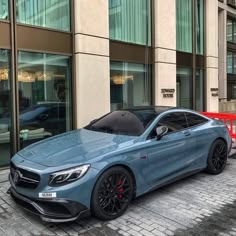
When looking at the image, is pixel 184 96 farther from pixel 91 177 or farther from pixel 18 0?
pixel 91 177

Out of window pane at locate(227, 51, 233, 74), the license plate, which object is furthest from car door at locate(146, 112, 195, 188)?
window pane at locate(227, 51, 233, 74)

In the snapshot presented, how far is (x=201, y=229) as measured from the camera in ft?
12.6

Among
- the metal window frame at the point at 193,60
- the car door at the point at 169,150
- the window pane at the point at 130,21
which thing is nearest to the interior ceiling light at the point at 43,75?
the window pane at the point at 130,21

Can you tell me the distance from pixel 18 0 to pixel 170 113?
4.74m

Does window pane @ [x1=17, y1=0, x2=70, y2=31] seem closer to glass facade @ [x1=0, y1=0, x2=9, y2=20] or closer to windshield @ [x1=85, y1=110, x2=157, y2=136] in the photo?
glass facade @ [x1=0, y1=0, x2=9, y2=20]

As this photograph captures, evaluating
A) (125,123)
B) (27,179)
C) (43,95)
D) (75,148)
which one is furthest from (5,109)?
(27,179)

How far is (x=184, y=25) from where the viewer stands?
12539mm

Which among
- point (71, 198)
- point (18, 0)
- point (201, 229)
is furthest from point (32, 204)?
point (18, 0)

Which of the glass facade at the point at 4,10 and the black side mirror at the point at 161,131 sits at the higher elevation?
the glass facade at the point at 4,10

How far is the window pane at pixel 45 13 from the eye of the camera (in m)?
7.49

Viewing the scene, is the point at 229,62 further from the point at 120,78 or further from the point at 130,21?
the point at 120,78

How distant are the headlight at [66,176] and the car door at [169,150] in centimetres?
123

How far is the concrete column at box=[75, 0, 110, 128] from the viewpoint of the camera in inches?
325

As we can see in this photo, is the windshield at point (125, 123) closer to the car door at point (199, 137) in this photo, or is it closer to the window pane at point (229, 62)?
the car door at point (199, 137)
